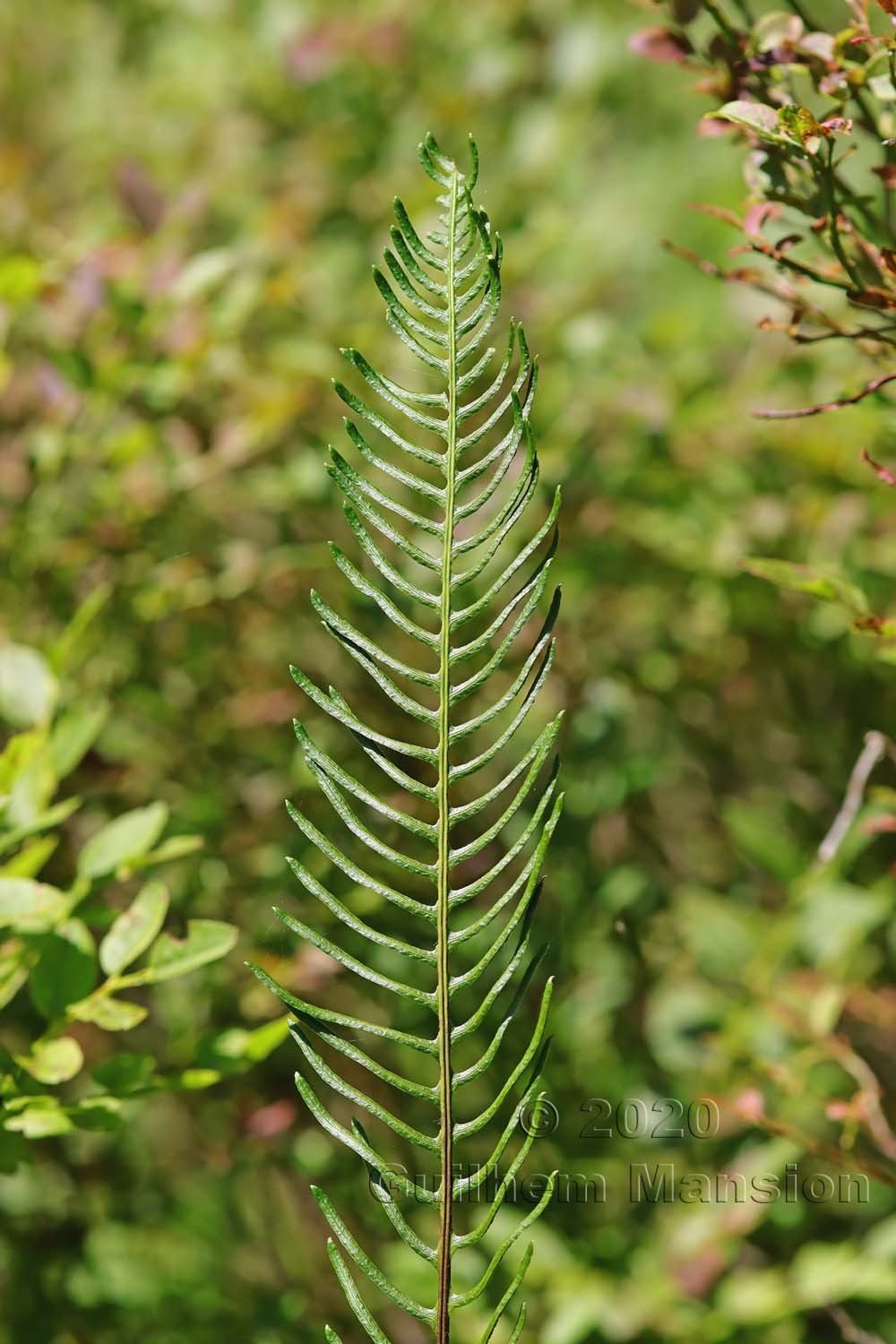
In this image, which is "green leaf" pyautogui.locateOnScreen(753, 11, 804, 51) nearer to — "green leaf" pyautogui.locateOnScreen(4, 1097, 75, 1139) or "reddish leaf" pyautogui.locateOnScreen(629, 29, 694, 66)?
"reddish leaf" pyautogui.locateOnScreen(629, 29, 694, 66)

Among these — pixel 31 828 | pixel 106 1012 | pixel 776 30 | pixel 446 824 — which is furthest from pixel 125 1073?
pixel 776 30

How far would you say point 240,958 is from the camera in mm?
1211

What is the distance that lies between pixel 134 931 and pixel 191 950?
0.03m

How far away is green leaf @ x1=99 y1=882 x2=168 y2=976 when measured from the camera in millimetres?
712

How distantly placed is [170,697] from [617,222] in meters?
1.11

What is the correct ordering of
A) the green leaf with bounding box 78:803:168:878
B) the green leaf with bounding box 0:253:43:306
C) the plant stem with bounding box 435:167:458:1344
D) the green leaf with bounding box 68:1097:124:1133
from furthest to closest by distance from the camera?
the green leaf with bounding box 0:253:43:306 < the green leaf with bounding box 78:803:168:878 < the green leaf with bounding box 68:1097:124:1133 < the plant stem with bounding box 435:167:458:1344

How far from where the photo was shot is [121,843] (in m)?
0.78

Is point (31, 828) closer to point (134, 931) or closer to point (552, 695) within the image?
point (134, 931)

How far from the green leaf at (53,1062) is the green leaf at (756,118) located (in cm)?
54

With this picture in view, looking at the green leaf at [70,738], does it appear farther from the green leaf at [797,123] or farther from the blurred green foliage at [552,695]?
the green leaf at [797,123]

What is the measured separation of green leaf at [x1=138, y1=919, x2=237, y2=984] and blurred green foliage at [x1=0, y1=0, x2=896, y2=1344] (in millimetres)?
108

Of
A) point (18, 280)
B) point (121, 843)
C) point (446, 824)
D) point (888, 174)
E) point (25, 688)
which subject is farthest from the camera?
point (18, 280)

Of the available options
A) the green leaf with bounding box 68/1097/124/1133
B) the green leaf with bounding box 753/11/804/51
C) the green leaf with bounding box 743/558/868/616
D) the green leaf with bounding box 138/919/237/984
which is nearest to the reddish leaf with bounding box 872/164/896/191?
the green leaf with bounding box 753/11/804/51

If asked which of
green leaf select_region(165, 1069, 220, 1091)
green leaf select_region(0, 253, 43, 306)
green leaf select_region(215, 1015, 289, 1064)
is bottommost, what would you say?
green leaf select_region(215, 1015, 289, 1064)
